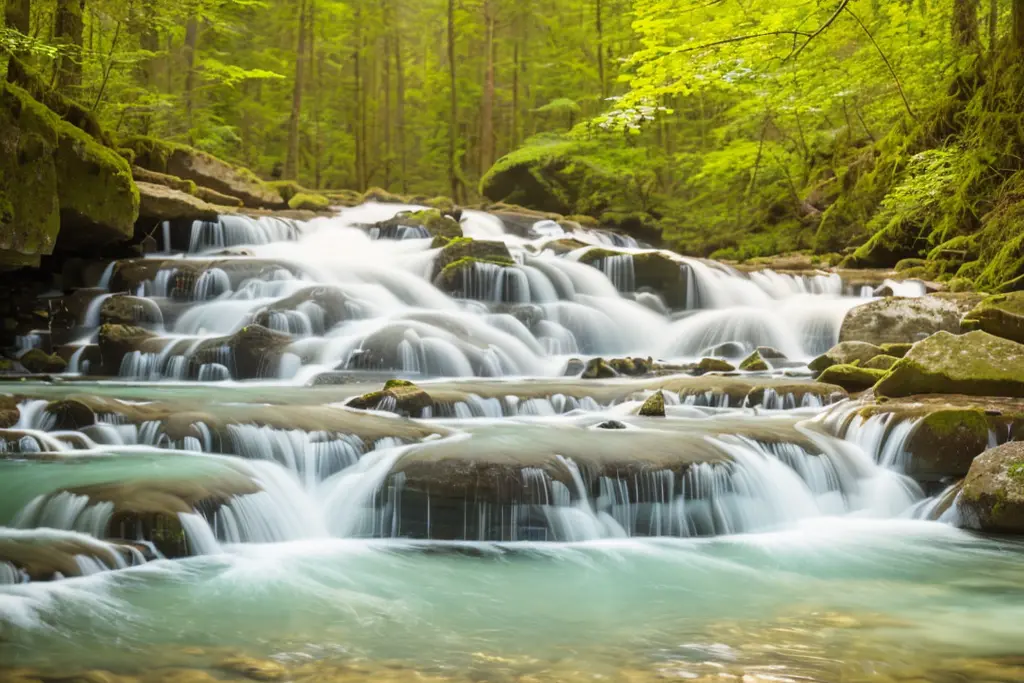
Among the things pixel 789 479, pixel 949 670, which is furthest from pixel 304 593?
pixel 789 479

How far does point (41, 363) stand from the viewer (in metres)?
12.0

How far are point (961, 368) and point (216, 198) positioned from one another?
649 inches

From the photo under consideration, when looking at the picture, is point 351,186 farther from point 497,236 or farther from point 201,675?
point 201,675

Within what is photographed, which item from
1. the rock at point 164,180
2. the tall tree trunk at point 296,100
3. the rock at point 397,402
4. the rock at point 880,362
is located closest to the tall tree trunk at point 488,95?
the tall tree trunk at point 296,100

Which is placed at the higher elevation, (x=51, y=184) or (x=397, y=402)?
(x=51, y=184)

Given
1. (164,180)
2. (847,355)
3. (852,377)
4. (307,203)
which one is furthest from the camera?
(307,203)

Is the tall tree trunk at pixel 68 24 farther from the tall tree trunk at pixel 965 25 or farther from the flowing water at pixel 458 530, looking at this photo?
the tall tree trunk at pixel 965 25

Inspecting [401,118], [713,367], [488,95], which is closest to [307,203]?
[488,95]

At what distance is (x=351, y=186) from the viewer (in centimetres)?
3491

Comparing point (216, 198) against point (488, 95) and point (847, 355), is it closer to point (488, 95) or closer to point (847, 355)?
point (488, 95)

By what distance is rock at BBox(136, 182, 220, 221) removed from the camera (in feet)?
51.4

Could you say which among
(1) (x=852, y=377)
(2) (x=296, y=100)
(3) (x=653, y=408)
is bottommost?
(3) (x=653, y=408)

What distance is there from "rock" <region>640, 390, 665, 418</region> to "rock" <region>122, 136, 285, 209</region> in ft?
47.2

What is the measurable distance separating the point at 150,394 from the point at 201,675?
6.51 m
